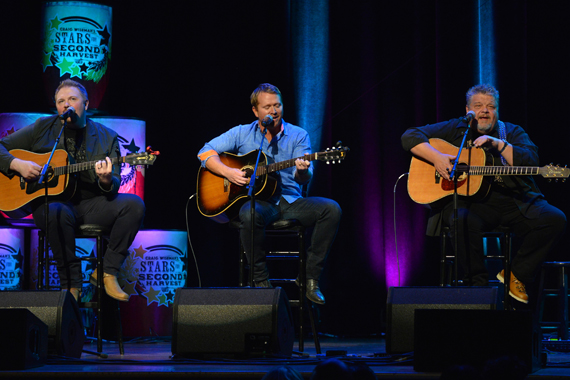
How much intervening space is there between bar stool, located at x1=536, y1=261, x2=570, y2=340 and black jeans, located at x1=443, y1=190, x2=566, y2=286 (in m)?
0.46

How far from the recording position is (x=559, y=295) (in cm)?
485

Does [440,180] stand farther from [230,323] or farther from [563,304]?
[230,323]

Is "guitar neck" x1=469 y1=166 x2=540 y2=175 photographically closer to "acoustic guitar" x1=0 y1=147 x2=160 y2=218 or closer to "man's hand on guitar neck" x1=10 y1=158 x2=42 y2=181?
"acoustic guitar" x1=0 y1=147 x2=160 y2=218

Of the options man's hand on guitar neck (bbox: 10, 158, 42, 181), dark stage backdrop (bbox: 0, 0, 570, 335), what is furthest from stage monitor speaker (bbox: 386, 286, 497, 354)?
man's hand on guitar neck (bbox: 10, 158, 42, 181)

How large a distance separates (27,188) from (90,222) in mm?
437

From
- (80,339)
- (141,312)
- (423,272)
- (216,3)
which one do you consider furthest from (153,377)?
(216,3)

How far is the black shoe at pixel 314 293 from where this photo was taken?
4.21m

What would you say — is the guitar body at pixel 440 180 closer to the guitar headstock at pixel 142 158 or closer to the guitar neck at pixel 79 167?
the guitar headstock at pixel 142 158

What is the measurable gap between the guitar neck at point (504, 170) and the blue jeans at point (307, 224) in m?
0.83

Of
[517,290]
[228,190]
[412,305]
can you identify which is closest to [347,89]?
[228,190]

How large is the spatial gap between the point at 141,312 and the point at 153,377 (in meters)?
1.98

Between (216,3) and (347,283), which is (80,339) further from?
(216,3)

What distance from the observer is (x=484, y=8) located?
5.30m

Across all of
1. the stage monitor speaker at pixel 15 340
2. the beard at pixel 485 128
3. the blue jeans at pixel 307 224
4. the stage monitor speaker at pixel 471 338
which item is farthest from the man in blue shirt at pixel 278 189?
the stage monitor speaker at pixel 15 340
